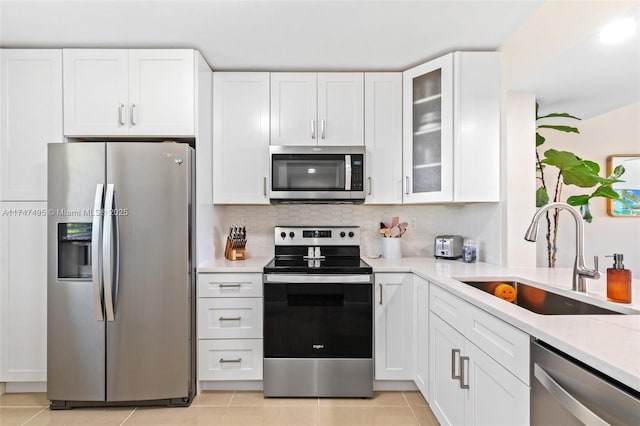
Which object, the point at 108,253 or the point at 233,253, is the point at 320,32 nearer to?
the point at 233,253

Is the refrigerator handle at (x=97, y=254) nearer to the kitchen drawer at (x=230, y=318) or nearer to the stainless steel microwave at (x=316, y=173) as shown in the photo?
the kitchen drawer at (x=230, y=318)

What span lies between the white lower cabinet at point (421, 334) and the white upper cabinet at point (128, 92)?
6.12 feet

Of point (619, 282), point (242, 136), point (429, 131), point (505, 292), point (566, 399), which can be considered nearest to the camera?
point (566, 399)

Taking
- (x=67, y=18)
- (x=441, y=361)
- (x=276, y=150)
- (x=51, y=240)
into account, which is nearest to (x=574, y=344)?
(x=441, y=361)

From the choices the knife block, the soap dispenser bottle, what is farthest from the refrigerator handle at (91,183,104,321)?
the soap dispenser bottle

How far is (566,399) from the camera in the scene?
941 mm

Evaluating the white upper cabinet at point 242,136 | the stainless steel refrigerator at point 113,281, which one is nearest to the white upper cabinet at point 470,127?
the white upper cabinet at point 242,136

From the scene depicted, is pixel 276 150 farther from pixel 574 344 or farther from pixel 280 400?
pixel 574 344

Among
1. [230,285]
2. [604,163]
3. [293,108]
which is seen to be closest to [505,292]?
[230,285]

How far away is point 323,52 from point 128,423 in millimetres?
2694

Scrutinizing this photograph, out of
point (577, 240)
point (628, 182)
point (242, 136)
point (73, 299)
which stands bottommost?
point (73, 299)

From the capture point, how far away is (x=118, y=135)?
2.44m

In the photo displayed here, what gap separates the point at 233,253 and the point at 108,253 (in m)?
0.89

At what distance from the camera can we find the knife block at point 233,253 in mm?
2789
